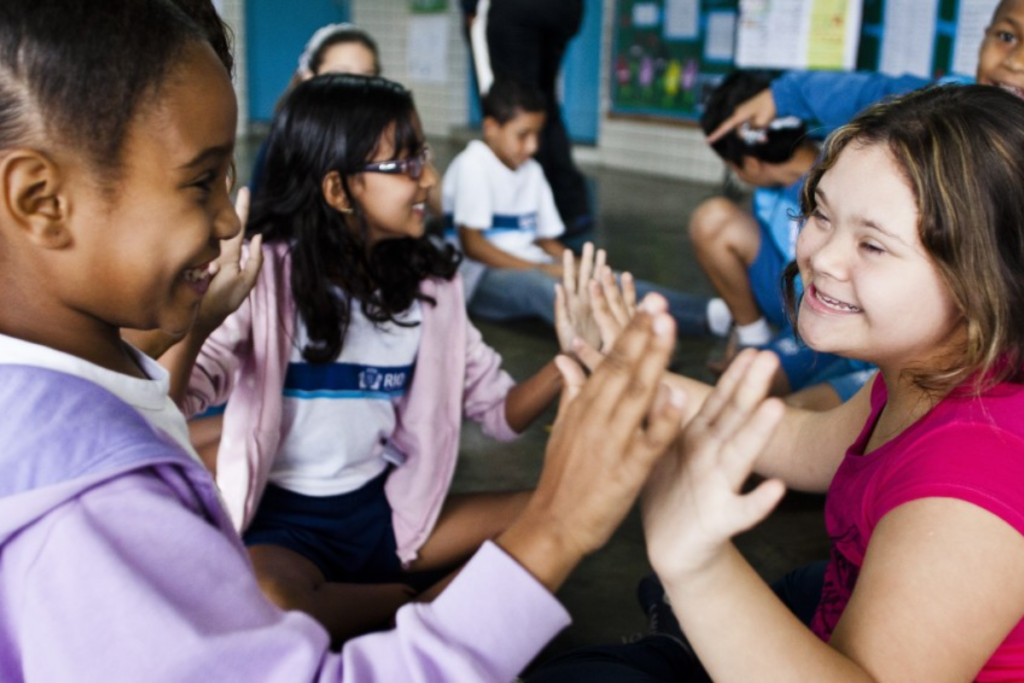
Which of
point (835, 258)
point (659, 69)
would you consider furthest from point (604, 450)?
point (659, 69)

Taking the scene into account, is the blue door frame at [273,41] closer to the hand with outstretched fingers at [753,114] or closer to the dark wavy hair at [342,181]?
the hand with outstretched fingers at [753,114]

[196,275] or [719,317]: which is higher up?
[196,275]

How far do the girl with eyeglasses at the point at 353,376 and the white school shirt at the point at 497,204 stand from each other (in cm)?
168

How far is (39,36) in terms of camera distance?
0.64m

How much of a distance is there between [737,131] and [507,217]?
1034mm

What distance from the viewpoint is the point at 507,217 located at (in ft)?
11.7

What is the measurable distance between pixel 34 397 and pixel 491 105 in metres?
3.03

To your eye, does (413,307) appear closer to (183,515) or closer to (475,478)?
(475,478)

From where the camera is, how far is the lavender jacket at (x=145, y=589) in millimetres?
609

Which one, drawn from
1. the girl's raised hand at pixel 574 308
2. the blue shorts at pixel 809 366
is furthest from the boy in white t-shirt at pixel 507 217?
the girl's raised hand at pixel 574 308

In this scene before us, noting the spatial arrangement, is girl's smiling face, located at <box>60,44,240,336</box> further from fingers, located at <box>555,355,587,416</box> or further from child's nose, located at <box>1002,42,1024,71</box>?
child's nose, located at <box>1002,42,1024,71</box>

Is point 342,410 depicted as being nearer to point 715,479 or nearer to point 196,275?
point 196,275

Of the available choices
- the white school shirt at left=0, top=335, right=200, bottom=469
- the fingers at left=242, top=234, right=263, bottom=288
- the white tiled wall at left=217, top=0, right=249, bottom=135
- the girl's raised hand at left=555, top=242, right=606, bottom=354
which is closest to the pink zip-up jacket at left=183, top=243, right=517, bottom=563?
the fingers at left=242, top=234, right=263, bottom=288

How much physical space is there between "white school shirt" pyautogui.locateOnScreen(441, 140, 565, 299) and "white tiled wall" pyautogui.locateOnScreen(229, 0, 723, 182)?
3.19 metres
